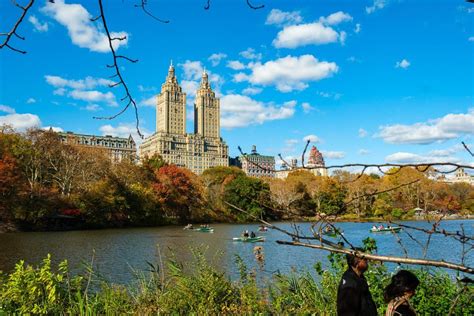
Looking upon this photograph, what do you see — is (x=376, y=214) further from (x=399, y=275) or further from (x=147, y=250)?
(x=147, y=250)

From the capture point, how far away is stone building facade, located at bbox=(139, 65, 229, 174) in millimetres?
128750

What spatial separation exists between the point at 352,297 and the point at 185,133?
5318 inches

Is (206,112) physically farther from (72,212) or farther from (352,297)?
(352,297)

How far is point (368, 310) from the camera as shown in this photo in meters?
3.80

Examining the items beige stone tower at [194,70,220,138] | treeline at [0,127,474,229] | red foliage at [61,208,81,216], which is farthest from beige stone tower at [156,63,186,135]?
red foliage at [61,208,81,216]

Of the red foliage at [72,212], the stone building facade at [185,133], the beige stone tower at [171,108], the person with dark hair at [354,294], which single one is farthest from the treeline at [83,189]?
the beige stone tower at [171,108]

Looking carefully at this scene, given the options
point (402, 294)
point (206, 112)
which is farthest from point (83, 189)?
point (206, 112)

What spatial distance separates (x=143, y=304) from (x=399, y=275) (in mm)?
3289

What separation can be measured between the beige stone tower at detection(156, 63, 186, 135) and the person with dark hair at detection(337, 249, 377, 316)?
132411 millimetres

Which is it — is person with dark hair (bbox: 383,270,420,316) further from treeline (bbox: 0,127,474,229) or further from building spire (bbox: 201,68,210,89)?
building spire (bbox: 201,68,210,89)

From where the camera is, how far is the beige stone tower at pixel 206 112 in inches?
5610

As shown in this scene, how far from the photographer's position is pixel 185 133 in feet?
451

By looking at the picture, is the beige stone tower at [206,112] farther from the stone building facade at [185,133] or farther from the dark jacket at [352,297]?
the dark jacket at [352,297]

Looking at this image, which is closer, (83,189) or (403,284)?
(403,284)
